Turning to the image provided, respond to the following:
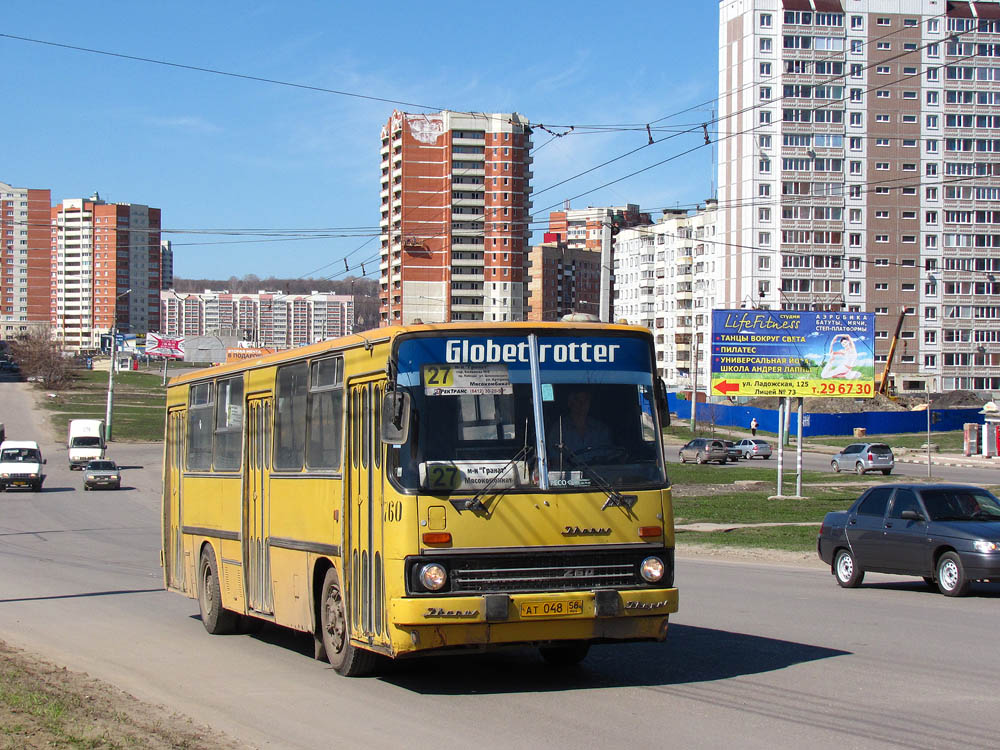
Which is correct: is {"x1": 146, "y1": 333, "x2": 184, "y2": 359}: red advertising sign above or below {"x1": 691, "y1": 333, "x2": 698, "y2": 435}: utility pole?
above

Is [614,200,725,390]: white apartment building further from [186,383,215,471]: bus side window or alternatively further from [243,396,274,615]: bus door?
[243,396,274,615]: bus door

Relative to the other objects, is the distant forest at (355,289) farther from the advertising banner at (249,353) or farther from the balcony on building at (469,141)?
the balcony on building at (469,141)

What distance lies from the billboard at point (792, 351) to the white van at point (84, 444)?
3735cm

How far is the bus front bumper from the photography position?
28.4ft

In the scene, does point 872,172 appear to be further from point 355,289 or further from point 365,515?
point 365,515

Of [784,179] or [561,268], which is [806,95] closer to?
[784,179]

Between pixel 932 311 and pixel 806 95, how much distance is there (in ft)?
80.6

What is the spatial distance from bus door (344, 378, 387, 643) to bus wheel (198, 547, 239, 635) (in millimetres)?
4333

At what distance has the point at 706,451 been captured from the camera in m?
69.1

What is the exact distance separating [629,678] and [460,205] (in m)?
103

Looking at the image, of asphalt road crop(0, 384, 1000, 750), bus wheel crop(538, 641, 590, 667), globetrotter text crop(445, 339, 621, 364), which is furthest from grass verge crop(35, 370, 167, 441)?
globetrotter text crop(445, 339, 621, 364)

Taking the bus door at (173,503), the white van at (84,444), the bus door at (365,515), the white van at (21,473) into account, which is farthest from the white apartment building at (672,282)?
the bus door at (365,515)

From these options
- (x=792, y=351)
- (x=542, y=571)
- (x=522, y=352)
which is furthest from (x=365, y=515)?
(x=792, y=351)

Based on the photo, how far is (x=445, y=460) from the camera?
351 inches
